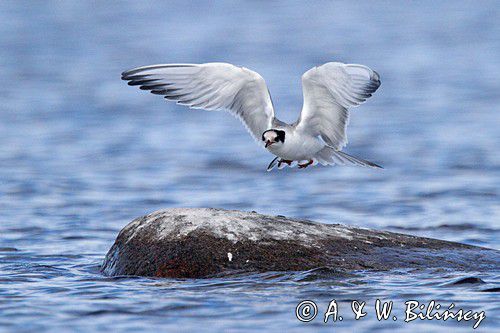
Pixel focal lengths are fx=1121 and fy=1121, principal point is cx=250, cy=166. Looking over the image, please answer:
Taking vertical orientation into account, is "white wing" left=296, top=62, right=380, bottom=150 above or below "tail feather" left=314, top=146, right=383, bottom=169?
above

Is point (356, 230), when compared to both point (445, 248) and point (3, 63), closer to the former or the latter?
point (445, 248)

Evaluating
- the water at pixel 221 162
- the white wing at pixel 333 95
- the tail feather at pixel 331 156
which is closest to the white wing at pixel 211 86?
the white wing at pixel 333 95

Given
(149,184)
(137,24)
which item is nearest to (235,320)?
(149,184)

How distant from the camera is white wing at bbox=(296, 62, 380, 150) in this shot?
29.7 ft

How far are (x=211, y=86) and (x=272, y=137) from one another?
83cm

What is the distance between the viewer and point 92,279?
27.6 ft

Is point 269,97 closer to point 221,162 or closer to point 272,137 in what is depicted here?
point 272,137

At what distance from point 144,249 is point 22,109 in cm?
1145

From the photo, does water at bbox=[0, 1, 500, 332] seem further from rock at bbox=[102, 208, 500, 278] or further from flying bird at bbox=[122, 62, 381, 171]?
flying bird at bbox=[122, 62, 381, 171]

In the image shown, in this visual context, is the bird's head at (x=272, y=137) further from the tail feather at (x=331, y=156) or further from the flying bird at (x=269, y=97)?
the tail feather at (x=331, y=156)
